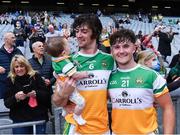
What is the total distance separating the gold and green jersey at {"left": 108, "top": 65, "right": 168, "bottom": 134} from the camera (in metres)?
2.30

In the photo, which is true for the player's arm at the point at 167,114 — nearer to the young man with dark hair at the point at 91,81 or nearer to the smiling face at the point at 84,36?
the young man with dark hair at the point at 91,81

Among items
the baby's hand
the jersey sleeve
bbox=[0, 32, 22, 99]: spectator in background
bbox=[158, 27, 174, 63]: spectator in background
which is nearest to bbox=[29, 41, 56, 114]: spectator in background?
bbox=[0, 32, 22, 99]: spectator in background

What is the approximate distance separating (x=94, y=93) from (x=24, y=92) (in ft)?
5.03

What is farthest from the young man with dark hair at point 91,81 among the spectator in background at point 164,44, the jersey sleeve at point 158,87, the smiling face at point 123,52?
the spectator in background at point 164,44

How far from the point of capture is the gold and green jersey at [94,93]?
2381mm

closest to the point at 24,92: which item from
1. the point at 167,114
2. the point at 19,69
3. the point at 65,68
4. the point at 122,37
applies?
the point at 19,69

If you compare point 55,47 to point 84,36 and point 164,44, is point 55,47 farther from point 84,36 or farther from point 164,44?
point 164,44

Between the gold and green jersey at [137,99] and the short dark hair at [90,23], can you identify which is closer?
the gold and green jersey at [137,99]

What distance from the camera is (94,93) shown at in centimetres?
239

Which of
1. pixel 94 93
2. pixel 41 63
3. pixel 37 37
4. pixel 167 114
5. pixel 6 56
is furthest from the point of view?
pixel 37 37

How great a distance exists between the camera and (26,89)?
383 cm

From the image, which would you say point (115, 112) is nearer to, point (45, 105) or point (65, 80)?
point (65, 80)

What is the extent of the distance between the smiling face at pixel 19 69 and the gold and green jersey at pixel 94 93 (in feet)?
5.06

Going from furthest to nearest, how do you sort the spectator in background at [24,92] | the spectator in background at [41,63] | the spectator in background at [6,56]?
the spectator in background at [6,56]
the spectator in background at [41,63]
the spectator in background at [24,92]
